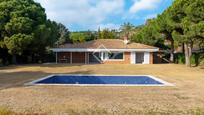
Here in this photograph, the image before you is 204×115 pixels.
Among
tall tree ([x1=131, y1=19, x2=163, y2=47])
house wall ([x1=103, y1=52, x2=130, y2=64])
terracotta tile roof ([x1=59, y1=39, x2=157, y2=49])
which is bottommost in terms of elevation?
Result: house wall ([x1=103, y1=52, x2=130, y2=64])

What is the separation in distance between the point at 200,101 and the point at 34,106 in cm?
628

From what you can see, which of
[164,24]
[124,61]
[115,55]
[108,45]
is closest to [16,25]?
[108,45]

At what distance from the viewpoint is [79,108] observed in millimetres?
11438

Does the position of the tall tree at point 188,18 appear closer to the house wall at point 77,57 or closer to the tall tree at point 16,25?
the house wall at point 77,57

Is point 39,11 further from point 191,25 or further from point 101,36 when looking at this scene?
point 101,36

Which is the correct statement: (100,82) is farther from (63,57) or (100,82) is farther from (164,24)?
(63,57)

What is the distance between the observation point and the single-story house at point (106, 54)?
1965 inches

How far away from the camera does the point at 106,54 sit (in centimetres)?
5031

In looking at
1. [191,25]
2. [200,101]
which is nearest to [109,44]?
[191,25]

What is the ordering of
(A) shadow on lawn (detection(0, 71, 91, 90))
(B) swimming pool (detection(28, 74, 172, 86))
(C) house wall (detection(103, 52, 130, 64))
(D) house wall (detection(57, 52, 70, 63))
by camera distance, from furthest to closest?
1. (D) house wall (detection(57, 52, 70, 63))
2. (C) house wall (detection(103, 52, 130, 64))
3. (B) swimming pool (detection(28, 74, 172, 86))
4. (A) shadow on lawn (detection(0, 71, 91, 90))

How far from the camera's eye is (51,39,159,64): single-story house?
1965 inches

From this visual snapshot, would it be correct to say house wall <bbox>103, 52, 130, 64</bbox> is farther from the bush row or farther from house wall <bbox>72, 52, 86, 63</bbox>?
the bush row

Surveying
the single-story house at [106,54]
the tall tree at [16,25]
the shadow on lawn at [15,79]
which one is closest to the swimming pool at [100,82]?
the shadow on lawn at [15,79]

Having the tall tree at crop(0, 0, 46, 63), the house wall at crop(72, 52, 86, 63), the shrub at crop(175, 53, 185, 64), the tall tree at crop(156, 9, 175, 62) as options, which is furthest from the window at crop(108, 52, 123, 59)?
the tall tree at crop(0, 0, 46, 63)
